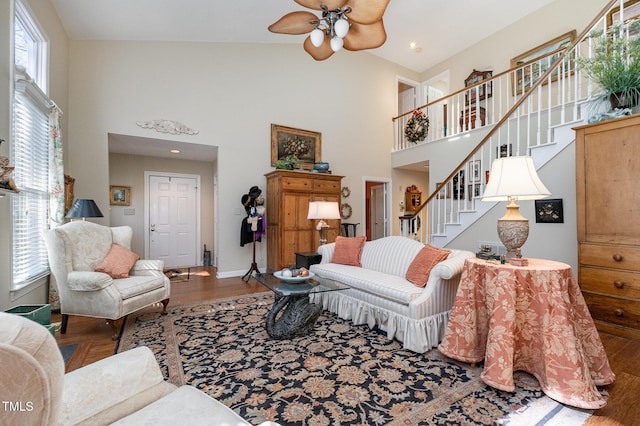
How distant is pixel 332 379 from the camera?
194 cm

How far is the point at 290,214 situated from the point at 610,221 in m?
4.04

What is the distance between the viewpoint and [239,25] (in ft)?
15.3

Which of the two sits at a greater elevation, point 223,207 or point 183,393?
point 223,207

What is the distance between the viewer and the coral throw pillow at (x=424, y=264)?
2.60 metres

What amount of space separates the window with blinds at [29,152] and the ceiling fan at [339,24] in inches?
93.0

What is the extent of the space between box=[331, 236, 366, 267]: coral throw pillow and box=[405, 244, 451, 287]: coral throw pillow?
3.02 feet

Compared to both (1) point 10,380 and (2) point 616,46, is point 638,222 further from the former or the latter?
(1) point 10,380

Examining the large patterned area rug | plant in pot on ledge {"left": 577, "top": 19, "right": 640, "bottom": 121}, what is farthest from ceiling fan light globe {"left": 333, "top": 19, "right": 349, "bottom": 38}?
the large patterned area rug

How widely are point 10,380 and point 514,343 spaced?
92.5 inches

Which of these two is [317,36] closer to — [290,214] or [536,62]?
[290,214]

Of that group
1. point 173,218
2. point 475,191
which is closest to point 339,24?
point 475,191

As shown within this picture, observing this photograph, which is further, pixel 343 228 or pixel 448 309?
pixel 343 228

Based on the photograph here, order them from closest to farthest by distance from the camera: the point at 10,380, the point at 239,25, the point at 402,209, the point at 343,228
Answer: the point at 10,380 < the point at 239,25 < the point at 343,228 < the point at 402,209

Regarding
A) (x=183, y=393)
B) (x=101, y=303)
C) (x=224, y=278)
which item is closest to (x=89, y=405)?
(x=183, y=393)
